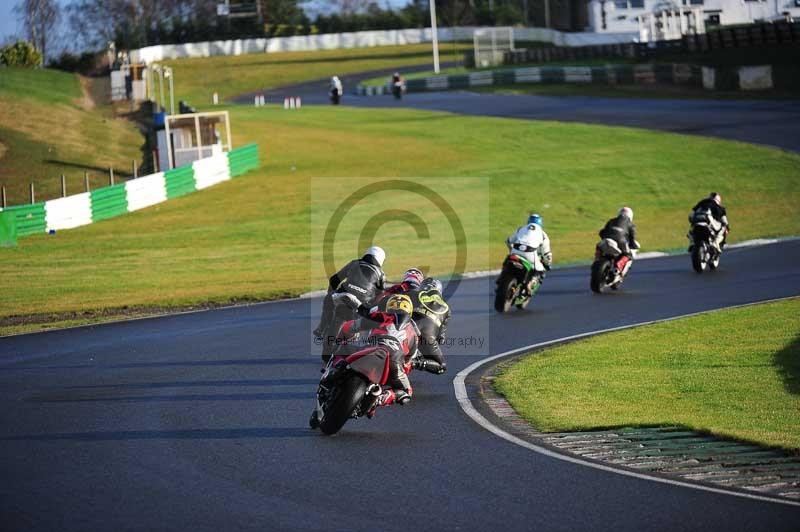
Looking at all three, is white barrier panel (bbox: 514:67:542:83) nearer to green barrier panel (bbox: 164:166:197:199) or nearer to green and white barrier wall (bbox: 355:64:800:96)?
green and white barrier wall (bbox: 355:64:800:96)

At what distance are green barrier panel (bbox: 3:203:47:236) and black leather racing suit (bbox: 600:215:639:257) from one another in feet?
54.7

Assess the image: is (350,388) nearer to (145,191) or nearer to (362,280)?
(362,280)

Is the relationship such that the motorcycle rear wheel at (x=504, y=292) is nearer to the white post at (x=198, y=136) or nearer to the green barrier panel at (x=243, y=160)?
the green barrier panel at (x=243, y=160)

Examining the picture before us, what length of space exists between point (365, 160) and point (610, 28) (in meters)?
55.4

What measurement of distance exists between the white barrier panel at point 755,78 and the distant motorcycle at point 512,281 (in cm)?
4176

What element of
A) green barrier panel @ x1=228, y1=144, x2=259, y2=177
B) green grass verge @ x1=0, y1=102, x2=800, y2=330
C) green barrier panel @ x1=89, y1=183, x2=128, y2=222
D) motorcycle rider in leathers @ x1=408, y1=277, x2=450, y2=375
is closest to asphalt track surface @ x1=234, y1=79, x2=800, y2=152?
green grass verge @ x1=0, y1=102, x2=800, y2=330

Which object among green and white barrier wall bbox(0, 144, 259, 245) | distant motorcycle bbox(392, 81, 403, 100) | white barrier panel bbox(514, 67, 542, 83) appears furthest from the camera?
white barrier panel bbox(514, 67, 542, 83)

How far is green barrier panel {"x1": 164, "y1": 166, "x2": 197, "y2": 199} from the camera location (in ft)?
121

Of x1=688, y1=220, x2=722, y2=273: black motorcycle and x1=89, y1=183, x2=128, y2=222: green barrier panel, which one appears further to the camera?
x1=89, y1=183, x2=128, y2=222: green barrier panel

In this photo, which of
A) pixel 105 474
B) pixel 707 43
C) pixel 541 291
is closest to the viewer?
pixel 105 474

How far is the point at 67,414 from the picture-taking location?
11.4 m

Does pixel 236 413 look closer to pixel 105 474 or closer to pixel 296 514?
pixel 105 474

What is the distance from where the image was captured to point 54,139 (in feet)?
153

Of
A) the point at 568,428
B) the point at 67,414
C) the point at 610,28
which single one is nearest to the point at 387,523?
the point at 568,428
